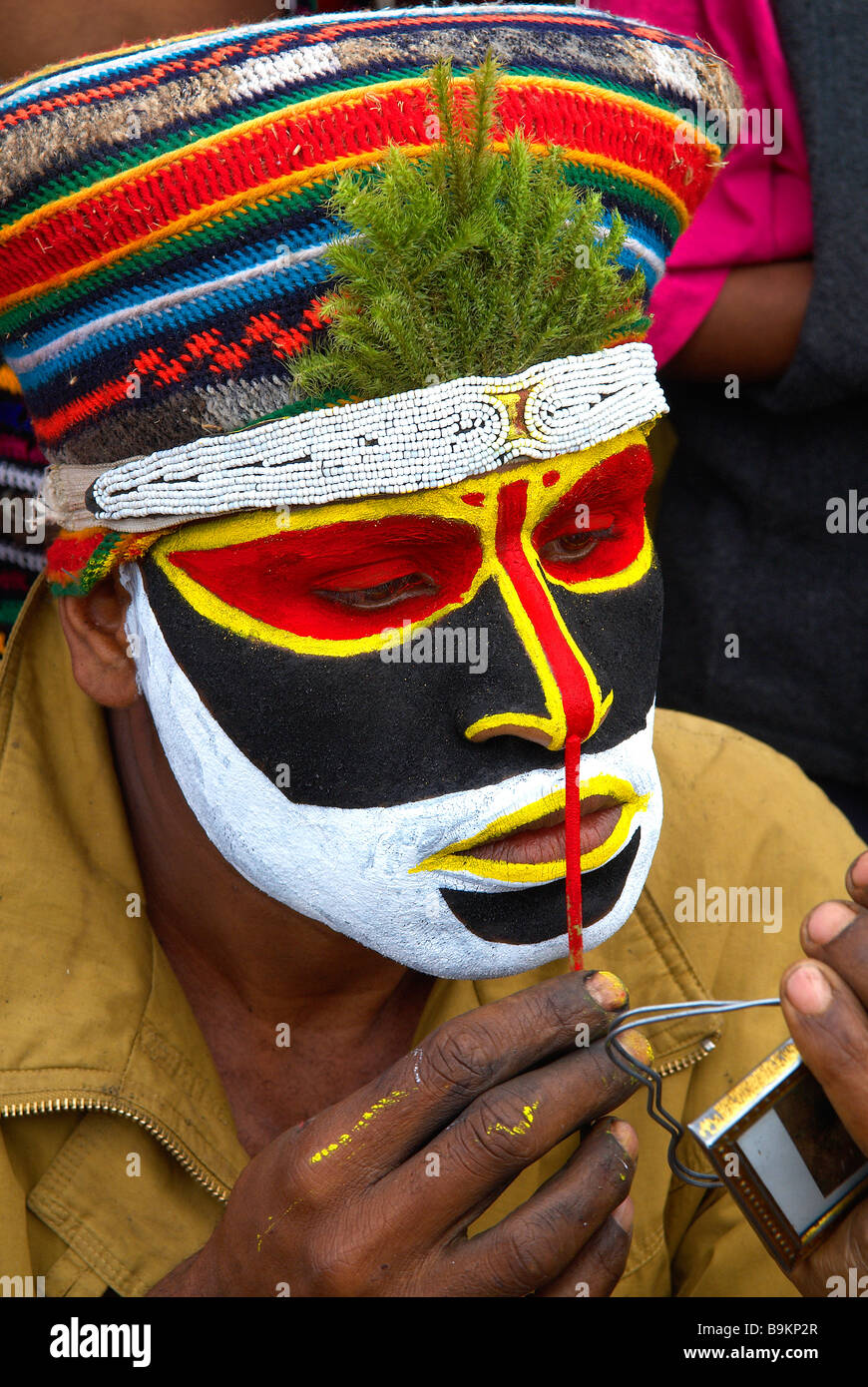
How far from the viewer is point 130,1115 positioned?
2088 mm

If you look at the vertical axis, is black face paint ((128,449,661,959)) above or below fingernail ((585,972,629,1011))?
above

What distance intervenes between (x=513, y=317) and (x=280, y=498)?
0.38 metres

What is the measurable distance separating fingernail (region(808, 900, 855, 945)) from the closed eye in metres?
0.65

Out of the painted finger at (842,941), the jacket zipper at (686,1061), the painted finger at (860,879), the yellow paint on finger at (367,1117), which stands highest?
the painted finger at (860,879)

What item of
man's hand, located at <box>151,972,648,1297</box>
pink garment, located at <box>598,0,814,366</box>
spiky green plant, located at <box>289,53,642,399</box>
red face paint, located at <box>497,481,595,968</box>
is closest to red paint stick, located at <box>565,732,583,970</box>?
red face paint, located at <box>497,481,595,968</box>

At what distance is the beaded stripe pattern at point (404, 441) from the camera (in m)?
1.72

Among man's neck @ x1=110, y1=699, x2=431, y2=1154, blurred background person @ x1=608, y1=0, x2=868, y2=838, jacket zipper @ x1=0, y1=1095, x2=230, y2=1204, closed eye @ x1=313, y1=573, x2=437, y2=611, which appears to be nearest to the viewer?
closed eye @ x1=313, y1=573, x2=437, y2=611

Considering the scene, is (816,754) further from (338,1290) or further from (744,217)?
(338,1290)

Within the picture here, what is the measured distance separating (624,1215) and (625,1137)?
13 centimetres

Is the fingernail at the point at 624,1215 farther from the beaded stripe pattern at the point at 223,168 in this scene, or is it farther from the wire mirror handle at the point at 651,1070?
the beaded stripe pattern at the point at 223,168

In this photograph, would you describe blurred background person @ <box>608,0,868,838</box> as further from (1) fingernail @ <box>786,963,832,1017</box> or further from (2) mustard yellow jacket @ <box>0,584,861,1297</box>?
(1) fingernail @ <box>786,963,832,1017</box>

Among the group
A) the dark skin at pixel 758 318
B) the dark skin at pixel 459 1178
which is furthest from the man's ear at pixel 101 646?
the dark skin at pixel 758 318

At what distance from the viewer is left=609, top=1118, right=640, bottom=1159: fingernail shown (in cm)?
165

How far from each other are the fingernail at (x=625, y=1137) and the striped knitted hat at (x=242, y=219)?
0.83 m
